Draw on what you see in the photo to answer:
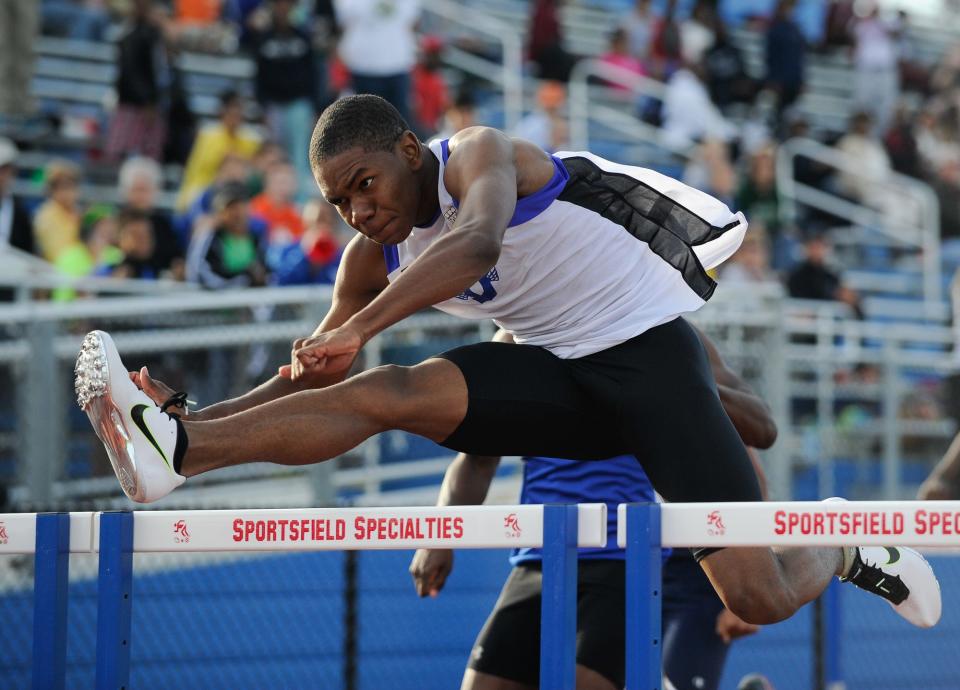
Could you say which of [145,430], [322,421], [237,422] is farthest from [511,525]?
[145,430]

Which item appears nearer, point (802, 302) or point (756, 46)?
point (802, 302)

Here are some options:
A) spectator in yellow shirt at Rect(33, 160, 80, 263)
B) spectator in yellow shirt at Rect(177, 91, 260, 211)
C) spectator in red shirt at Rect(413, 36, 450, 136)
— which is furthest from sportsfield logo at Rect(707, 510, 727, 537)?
spectator in red shirt at Rect(413, 36, 450, 136)

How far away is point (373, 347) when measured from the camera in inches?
308

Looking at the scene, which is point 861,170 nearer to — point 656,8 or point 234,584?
point 656,8

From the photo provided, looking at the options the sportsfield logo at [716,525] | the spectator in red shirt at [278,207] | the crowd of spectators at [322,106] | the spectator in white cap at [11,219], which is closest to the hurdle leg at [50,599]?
the sportsfield logo at [716,525]

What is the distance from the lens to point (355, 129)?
4141mm

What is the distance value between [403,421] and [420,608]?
4334 mm

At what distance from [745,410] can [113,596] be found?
2053mm

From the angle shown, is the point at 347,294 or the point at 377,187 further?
the point at 347,294

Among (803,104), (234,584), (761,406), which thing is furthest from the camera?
(803,104)

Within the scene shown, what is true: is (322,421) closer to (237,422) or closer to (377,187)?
(237,422)

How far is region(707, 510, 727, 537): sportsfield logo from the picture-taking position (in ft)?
11.4

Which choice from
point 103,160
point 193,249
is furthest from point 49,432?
point 103,160

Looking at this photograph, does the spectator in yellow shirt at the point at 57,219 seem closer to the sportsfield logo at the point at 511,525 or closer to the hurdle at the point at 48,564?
the hurdle at the point at 48,564
